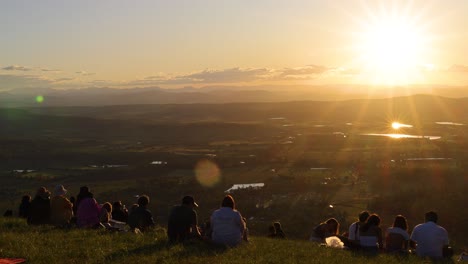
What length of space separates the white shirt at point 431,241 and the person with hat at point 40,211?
12813 mm

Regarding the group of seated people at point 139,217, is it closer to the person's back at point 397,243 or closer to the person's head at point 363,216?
the person's head at point 363,216

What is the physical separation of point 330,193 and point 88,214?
3376 inches

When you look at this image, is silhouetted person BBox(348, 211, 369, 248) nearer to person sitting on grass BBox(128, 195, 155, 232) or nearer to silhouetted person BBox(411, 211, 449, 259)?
silhouetted person BBox(411, 211, 449, 259)

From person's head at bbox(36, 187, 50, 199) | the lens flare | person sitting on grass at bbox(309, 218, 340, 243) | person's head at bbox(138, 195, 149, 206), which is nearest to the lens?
person's head at bbox(138, 195, 149, 206)

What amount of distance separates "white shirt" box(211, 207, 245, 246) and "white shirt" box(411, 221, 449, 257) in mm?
5469

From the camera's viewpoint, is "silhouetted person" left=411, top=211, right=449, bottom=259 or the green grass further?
"silhouetted person" left=411, top=211, right=449, bottom=259

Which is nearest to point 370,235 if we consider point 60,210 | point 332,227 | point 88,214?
point 332,227

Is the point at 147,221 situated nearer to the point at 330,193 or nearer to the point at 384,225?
the point at 384,225

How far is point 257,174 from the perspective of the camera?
12281 cm

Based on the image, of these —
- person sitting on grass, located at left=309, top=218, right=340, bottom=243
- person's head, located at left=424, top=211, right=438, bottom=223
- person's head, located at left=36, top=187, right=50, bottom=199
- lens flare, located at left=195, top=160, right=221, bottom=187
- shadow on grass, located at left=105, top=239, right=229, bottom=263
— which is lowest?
lens flare, located at left=195, top=160, right=221, bottom=187

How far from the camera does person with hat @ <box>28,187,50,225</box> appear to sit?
18.5 m

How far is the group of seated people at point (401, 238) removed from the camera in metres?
15.2

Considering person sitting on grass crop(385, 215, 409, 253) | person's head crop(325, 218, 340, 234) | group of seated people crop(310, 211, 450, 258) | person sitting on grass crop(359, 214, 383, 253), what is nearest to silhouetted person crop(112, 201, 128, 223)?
person's head crop(325, 218, 340, 234)

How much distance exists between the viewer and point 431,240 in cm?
1521
